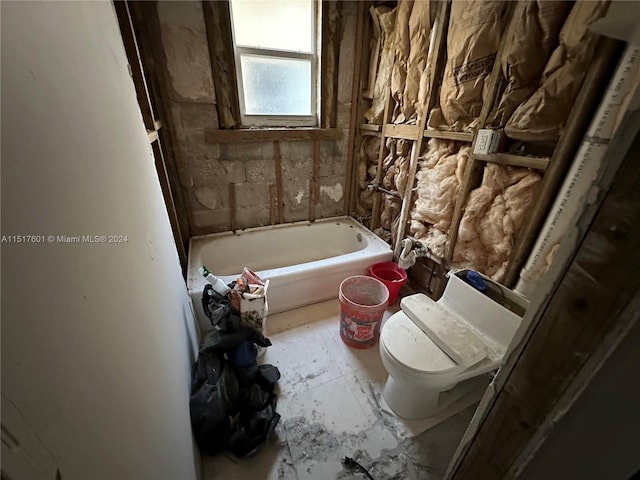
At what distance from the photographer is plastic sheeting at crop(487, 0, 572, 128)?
3.49 ft

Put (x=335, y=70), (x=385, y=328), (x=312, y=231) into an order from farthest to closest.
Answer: (x=312, y=231), (x=335, y=70), (x=385, y=328)

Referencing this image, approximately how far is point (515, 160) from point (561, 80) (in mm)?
336

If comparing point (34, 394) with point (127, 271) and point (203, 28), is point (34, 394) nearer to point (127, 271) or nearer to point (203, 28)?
point (127, 271)

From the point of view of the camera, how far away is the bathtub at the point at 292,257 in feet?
6.17

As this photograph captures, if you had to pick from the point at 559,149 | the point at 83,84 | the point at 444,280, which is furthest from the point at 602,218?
the point at 444,280

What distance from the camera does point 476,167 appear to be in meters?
1.46

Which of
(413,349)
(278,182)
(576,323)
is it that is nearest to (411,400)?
(413,349)

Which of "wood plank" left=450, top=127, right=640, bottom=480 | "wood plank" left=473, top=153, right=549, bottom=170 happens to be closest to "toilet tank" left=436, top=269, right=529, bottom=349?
"wood plank" left=473, top=153, right=549, bottom=170

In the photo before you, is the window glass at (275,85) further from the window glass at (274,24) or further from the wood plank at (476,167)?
the wood plank at (476,167)

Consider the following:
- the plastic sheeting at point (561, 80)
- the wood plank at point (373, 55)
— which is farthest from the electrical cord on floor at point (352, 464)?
the wood plank at point (373, 55)

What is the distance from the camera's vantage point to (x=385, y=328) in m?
1.35

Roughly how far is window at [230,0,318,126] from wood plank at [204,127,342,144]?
11 centimetres

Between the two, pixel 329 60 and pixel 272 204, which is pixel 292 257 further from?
pixel 329 60

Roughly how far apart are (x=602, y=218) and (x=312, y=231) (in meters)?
2.35
